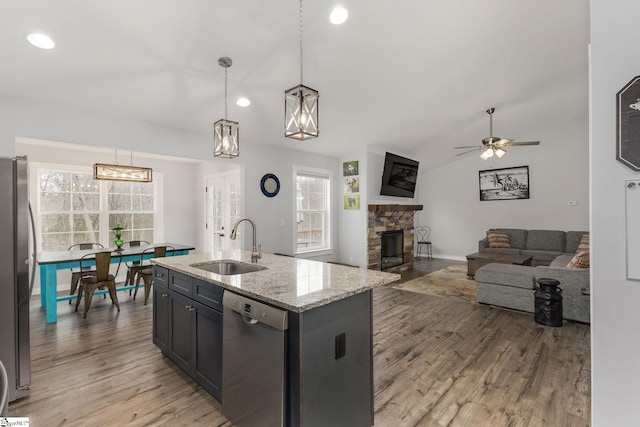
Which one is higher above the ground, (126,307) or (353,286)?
(353,286)

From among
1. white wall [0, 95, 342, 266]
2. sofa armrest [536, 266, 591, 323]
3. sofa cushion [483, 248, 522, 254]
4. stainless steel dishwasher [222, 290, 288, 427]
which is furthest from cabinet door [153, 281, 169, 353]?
sofa cushion [483, 248, 522, 254]

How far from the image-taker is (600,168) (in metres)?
1.48

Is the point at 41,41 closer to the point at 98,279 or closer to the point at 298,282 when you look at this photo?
the point at 98,279

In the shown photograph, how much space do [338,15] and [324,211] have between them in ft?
13.8

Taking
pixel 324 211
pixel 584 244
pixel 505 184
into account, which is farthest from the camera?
pixel 505 184

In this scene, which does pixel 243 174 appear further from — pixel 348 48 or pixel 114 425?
pixel 114 425

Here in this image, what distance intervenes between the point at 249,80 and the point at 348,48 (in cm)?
115

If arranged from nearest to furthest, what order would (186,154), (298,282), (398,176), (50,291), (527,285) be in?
(298,282) → (50,291) → (527,285) → (186,154) → (398,176)

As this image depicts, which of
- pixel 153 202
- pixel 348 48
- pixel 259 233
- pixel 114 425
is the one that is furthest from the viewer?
pixel 153 202

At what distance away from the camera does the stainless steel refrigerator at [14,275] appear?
2023mm

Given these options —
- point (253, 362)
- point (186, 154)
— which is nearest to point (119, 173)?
point (186, 154)

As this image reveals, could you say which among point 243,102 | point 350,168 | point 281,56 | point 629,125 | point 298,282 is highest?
point 281,56

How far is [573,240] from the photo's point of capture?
19.5ft

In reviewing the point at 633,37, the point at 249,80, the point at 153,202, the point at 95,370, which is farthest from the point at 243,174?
the point at 633,37
